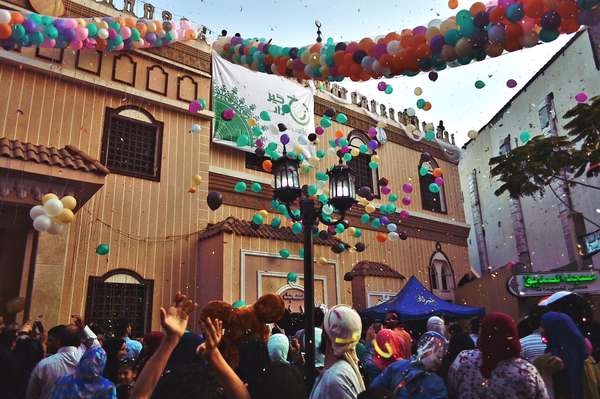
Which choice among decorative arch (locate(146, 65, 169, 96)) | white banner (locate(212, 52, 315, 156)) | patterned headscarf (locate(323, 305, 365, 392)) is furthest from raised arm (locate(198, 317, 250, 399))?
decorative arch (locate(146, 65, 169, 96))

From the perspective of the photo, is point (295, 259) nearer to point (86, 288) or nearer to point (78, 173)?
point (86, 288)

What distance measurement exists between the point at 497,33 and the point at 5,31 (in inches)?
267

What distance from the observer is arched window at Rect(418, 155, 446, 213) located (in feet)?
53.0

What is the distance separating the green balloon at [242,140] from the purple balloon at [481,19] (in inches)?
254

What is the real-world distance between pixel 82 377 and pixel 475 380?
236 cm

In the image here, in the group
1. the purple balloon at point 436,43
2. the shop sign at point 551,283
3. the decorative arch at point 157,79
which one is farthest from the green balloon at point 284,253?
the shop sign at point 551,283

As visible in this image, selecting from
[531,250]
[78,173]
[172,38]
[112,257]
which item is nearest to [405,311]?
[112,257]

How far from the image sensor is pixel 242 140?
10.9 meters

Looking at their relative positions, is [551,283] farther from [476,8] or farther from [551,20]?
[476,8]

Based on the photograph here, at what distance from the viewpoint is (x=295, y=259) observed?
35.2 ft

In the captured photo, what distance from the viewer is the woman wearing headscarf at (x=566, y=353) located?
2975 mm

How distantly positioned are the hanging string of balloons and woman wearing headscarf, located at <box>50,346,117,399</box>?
5145 mm

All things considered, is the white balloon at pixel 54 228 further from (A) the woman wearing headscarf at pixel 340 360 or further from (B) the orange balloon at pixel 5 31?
(A) the woman wearing headscarf at pixel 340 360

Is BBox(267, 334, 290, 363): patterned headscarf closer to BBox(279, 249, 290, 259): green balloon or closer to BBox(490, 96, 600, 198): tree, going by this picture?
BBox(279, 249, 290, 259): green balloon
